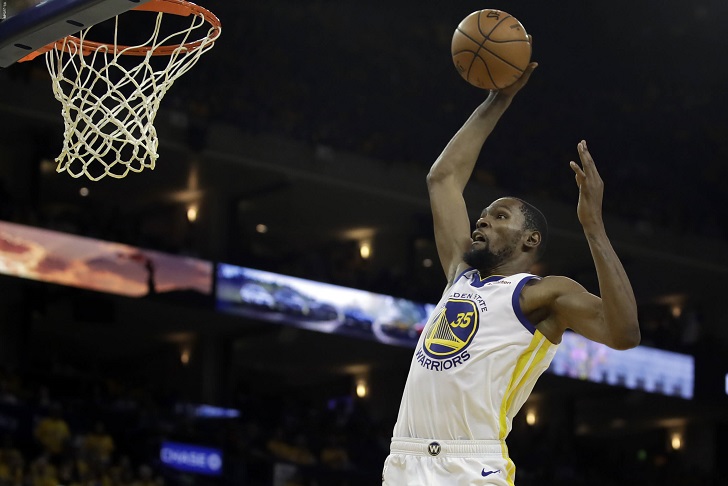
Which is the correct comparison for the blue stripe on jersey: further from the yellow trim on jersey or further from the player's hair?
the player's hair

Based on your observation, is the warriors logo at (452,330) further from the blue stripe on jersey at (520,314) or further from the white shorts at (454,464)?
the white shorts at (454,464)

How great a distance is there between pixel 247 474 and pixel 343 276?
4.37m

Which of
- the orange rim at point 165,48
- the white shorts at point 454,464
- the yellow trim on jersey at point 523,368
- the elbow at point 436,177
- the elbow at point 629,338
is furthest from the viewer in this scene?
the orange rim at point 165,48

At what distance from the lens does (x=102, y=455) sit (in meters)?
11.9

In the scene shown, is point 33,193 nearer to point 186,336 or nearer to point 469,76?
point 186,336

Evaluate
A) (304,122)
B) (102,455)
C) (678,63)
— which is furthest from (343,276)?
(678,63)

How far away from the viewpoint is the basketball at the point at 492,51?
4.39 meters

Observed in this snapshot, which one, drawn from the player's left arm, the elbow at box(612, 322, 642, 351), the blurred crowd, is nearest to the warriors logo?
the player's left arm

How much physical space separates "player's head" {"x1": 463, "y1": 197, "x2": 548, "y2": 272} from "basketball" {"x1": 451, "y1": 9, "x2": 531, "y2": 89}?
2.33 feet

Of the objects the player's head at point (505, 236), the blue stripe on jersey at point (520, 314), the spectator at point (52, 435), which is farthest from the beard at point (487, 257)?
the spectator at point (52, 435)

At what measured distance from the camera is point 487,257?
3.87m

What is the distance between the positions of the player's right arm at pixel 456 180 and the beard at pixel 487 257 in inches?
7.0

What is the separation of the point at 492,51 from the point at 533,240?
868 mm

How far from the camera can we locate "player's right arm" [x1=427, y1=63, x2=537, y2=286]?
4.16 m
